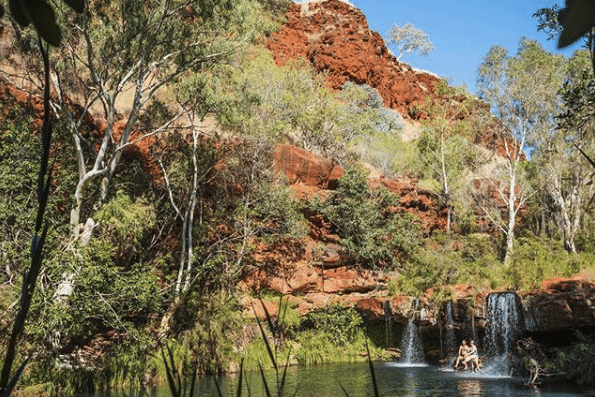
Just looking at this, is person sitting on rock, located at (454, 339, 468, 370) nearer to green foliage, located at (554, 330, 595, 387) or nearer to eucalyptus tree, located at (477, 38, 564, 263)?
green foliage, located at (554, 330, 595, 387)

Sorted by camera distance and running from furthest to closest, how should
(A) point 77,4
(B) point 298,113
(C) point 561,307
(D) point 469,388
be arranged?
1. (B) point 298,113
2. (C) point 561,307
3. (D) point 469,388
4. (A) point 77,4

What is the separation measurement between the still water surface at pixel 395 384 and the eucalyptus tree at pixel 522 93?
1002 centimetres

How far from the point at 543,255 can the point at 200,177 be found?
12.9m

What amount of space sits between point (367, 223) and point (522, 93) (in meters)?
10.1

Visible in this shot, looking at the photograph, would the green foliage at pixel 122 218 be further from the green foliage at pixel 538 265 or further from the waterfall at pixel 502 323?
the green foliage at pixel 538 265

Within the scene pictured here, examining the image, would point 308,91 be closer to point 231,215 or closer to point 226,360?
point 231,215

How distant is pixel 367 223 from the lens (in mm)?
21547

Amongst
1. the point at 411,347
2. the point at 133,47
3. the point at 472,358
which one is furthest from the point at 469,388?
the point at 133,47

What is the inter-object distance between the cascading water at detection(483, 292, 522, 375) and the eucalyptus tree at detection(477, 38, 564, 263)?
642 cm

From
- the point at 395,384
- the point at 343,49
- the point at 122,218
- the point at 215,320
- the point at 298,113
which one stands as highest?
the point at 343,49

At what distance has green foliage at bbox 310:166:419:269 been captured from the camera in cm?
2125

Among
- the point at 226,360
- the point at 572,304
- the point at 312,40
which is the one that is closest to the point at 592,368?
the point at 572,304

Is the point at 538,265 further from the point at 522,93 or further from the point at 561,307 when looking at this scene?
the point at 522,93

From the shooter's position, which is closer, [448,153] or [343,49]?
[448,153]
